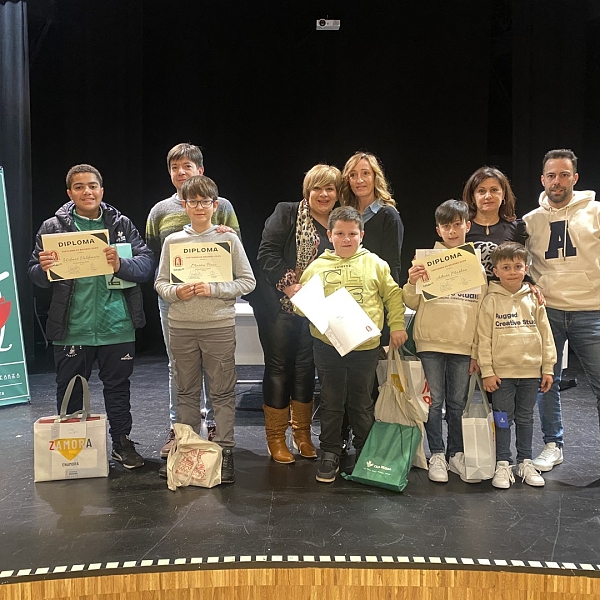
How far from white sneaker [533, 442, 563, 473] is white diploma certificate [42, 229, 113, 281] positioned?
227 cm

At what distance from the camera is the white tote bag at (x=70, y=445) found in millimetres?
2830

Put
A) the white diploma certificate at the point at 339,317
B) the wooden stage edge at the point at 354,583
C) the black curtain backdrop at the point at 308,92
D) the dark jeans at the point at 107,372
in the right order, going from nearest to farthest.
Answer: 1. the wooden stage edge at the point at 354,583
2. the white diploma certificate at the point at 339,317
3. the dark jeans at the point at 107,372
4. the black curtain backdrop at the point at 308,92

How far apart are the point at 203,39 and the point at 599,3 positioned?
11.5ft

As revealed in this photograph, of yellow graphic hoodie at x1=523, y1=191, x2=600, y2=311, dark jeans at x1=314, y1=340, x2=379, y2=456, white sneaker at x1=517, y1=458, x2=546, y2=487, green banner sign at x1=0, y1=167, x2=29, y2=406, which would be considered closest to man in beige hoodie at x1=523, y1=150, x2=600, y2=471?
yellow graphic hoodie at x1=523, y1=191, x2=600, y2=311

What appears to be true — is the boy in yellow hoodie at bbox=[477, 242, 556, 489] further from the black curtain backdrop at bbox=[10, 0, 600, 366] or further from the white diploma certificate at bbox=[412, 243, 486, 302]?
the black curtain backdrop at bbox=[10, 0, 600, 366]

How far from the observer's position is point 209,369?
2926 millimetres

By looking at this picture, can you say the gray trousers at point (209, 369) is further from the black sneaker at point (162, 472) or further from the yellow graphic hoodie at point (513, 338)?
the yellow graphic hoodie at point (513, 338)

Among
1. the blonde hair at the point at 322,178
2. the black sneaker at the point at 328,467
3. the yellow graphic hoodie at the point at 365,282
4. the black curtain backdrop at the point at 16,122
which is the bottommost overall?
the black sneaker at the point at 328,467

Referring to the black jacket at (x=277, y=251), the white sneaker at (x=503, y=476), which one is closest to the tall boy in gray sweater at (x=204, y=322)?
the black jacket at (x=277, y=251)

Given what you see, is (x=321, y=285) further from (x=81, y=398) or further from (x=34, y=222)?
(x=34, y=222)

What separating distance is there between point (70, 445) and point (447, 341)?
5.93ft

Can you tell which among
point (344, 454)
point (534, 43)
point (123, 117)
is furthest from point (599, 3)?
point (344, 454)

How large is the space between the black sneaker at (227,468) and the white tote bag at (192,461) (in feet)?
0.10

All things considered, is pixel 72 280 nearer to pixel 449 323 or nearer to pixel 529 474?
pixel 449 323
